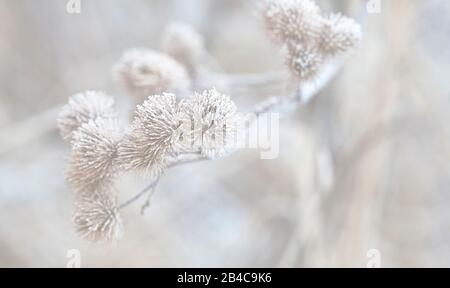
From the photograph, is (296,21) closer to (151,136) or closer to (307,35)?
(307,35)

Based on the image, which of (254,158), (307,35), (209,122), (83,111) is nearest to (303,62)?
(307,35)

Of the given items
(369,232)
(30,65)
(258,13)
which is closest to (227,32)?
(30,65)

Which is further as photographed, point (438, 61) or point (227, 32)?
point (227, 32)

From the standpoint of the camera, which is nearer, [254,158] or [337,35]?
[337,35]

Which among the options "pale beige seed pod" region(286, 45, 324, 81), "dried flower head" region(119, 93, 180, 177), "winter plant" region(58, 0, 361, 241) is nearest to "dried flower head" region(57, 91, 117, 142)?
"winter plant" region(58, 0, 361, 241)

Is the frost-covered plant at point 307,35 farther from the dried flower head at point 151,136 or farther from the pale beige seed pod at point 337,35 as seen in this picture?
the dried flower head at point 151,136
